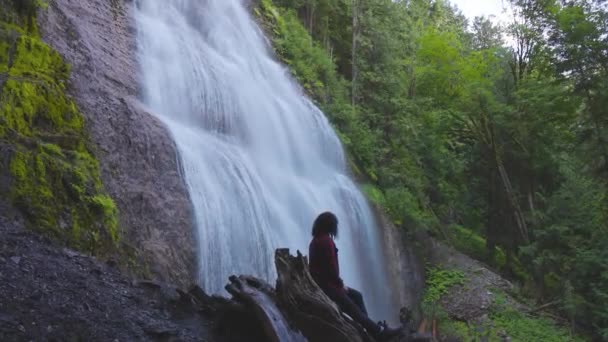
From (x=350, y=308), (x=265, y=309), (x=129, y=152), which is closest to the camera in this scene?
(x=265, y=309)

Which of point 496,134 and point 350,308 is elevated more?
point 496,134

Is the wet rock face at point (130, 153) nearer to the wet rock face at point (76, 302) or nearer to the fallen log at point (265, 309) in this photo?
the wet rock face at point (76, 302)

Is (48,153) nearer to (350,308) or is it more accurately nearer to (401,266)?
(350,308)

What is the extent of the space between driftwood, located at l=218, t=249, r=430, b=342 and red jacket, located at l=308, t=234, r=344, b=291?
203 mm

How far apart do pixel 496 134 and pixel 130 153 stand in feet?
45.2

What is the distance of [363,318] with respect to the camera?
499 cm

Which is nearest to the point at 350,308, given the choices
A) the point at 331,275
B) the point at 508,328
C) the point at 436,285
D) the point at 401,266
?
the point at 331,275

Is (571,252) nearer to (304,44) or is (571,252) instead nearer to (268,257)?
(268,257)

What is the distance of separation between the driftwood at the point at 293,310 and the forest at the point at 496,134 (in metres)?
9.80

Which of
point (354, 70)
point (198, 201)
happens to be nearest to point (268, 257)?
point (198, 201)

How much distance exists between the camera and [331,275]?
503 cm

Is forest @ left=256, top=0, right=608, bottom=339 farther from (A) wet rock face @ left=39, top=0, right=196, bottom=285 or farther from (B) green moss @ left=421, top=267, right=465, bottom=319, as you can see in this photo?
(A) wet rock face @ left=39, top=0, right=196, bottom=285

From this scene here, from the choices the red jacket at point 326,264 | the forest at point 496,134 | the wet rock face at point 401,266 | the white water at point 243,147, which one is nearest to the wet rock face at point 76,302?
the red jacket at point 326,264

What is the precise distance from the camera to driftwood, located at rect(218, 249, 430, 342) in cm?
467
